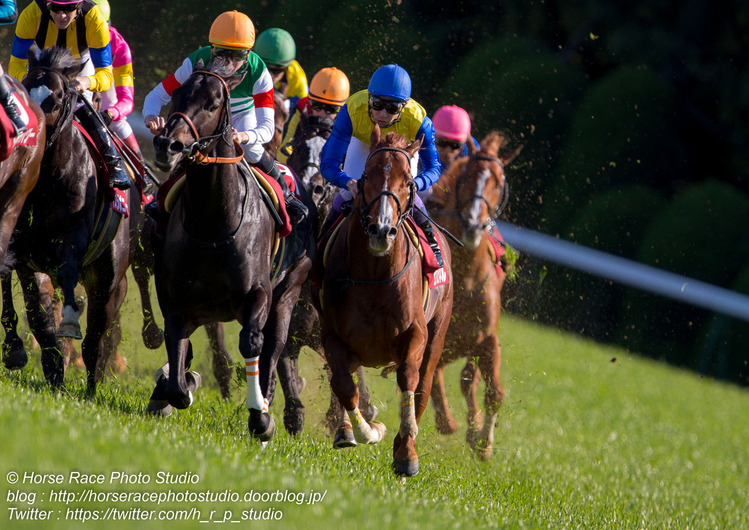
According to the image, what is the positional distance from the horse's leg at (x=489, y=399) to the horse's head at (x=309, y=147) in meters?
1.98

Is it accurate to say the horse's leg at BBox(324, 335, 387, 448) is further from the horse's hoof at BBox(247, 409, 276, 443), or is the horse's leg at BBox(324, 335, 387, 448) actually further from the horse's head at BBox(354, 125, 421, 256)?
the horse's head at BBox(354, 125, 421, 256)

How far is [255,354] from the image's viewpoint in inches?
255

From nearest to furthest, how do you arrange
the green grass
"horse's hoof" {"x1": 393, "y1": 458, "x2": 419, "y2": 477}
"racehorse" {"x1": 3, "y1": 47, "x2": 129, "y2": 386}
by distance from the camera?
1. the green grass
2. "horse's hoof" {"x1": 393, "y1": 458, "x2": 419, "y2": 477}
3. "racehorse" {"x1": 3, "y1": 47, "x2": 129, "y2": 386}

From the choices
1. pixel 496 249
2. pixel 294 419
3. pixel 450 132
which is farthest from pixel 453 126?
pixel 294 419

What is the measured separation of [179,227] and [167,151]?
890mm

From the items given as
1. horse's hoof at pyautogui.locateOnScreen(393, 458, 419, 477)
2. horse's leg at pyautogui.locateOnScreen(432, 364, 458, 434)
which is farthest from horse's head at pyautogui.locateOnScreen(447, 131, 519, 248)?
horse's hoof at pyautogui.locateOnScreen(393, 458, 419, 477)

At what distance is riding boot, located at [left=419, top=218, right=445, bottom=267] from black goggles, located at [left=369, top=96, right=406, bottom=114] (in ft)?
2.53

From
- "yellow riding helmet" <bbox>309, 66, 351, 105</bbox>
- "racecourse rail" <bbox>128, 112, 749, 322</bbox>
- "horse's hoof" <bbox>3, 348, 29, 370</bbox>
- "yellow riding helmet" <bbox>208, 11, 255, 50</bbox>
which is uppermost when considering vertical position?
"yellow riding helmet" <bbox>208, 11, 255, 50</bbox>

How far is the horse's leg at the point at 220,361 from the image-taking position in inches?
339

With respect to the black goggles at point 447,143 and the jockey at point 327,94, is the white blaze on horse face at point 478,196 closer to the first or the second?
the black goggles at point 447,143

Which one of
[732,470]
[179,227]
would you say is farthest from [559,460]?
[179,227]

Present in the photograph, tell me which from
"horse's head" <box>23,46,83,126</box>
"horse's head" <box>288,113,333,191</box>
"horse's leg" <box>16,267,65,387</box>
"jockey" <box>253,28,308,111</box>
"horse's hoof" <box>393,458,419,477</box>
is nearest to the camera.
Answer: "horse's hoof" <box>393,458,419,477</box>

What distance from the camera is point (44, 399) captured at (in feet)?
19.5

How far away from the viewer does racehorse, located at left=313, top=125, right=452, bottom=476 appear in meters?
6.22
